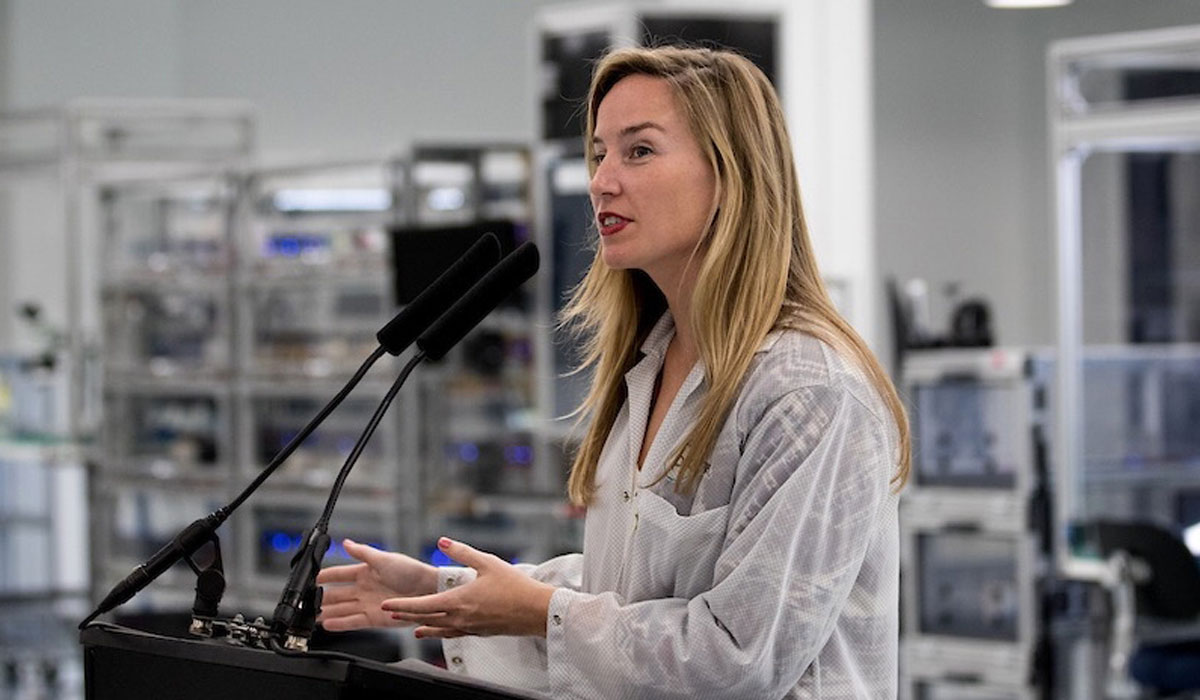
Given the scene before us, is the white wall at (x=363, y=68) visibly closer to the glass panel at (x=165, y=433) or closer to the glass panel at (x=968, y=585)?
the glass panel at (x=165, y=433)

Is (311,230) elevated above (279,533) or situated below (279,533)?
above

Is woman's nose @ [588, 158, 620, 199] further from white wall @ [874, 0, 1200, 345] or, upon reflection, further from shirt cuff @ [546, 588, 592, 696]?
white wall @ [874, 0, 1200, 345]

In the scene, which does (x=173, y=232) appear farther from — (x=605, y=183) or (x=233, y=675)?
(x=233, y=675)

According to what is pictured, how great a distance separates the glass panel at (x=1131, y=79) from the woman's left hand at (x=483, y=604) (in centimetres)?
498

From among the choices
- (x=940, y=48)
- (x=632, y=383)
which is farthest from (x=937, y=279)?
(x=632, y=383)

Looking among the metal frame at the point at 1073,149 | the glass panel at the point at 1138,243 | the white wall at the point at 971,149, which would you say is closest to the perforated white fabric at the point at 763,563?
the metal frame at the point at 1073,149

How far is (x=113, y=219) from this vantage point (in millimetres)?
7535

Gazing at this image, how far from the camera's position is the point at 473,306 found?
1541mm

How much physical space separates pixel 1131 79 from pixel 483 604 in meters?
7.89

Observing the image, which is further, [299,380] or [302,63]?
[302,63]

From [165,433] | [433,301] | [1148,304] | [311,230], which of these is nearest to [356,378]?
[433,301]

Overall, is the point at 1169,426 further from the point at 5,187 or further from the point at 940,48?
the point at 5,187

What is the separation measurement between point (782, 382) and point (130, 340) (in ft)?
21.4

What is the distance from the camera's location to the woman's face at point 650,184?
1.50 meters
